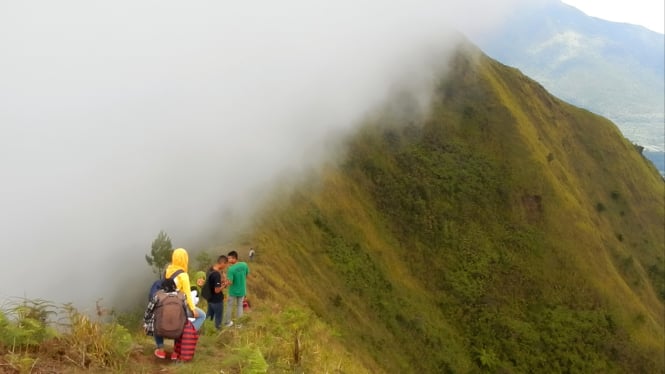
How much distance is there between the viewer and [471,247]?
7031cm

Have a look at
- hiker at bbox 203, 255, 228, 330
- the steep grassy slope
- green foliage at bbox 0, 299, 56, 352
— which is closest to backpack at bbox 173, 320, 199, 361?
green foliage at bbox 0, 299, 56, 352

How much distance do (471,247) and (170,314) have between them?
212 feet

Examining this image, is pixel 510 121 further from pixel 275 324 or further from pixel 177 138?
pixel 275 324

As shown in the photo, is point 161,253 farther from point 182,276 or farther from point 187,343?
point 182,276

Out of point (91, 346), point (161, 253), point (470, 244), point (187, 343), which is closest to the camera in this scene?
point (91, 346)

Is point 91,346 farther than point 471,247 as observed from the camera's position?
No

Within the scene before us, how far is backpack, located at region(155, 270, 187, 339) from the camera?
991cm

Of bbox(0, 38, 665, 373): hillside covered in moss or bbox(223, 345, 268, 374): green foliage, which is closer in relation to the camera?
bbox(223, 345, 268, 374): green foliage

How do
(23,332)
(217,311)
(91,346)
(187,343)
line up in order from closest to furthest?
(23,332) → (91,346) → (187,343) → (217,311)

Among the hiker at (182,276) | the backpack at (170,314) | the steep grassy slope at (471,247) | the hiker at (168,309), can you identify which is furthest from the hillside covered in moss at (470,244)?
the backpack at (170,314)

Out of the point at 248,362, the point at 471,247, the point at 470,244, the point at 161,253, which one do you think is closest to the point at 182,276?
the point at 248,362

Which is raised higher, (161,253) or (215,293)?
(215,293)

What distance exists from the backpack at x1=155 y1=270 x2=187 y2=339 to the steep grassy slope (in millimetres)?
23610

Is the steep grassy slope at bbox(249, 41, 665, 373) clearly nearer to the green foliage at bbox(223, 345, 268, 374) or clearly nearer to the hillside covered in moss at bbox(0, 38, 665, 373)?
the hillside covered in moss at bbox(0, 38, 665, 373)
